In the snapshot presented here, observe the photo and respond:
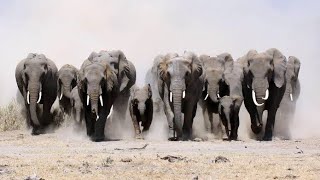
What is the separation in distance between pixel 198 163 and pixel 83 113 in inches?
449

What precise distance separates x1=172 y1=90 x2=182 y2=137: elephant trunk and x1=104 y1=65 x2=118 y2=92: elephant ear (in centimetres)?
234

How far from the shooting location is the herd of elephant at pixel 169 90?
2294cm

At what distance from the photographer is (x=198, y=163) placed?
1465 cm

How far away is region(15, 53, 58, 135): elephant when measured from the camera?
26.6 metres

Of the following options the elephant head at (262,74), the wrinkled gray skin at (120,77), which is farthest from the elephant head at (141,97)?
the elephant head at (262,74)

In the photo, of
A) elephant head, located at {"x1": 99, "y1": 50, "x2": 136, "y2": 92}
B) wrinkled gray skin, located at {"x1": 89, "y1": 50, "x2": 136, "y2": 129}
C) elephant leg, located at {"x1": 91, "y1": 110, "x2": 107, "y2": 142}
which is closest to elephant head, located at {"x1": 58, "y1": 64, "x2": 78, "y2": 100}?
wrinkled gray skin, located at {"x1": 89, "y1": 50, "x2": 136, "y2": 129}

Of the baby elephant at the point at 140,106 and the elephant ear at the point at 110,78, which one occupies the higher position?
the elephant ear at the point at 110,78

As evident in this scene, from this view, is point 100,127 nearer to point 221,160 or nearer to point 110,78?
point 110,78

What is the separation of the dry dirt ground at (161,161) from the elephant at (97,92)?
2.65 metres

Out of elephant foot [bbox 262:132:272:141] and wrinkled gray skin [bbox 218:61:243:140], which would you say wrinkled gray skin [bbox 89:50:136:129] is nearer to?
wrinkled gray skin [bbox 218:61:243:140]

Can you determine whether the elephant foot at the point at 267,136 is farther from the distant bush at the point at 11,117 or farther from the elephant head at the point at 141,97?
the distant bush at the point at 11,117

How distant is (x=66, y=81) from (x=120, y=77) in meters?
4.66

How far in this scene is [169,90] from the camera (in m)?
23.0

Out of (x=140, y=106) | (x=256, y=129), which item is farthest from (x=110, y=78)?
(x=256, y=129)
